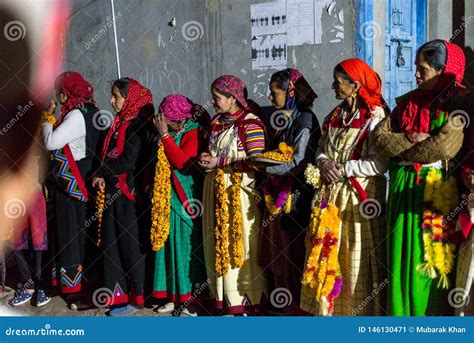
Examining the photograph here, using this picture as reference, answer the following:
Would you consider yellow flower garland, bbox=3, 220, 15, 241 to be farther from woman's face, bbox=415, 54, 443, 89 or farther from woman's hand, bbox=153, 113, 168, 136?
woman's face, bbox=415, 54, 443, 89

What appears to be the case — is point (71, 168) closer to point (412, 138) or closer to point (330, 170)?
point (330, 170)

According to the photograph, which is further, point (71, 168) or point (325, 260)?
point (71, 168)

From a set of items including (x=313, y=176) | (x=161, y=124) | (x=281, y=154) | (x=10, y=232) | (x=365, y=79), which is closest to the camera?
(x=365, y=79)

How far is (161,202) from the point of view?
182 inches

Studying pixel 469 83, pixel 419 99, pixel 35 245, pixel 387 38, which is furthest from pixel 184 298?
pixel 469 83

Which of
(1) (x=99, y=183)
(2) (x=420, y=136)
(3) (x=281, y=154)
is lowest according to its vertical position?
(1) (x=99, y=183)

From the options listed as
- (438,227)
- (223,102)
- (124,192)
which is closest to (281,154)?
(223,102)

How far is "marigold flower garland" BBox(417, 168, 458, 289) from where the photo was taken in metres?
3.53

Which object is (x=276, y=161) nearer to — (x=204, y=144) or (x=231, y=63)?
(x=204, y=144)

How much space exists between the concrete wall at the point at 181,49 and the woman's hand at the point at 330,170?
1.51 meters

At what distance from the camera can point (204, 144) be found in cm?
472

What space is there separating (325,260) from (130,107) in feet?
6.77

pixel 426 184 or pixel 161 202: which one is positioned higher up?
pixel 426 184

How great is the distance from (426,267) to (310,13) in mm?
→ 2686
